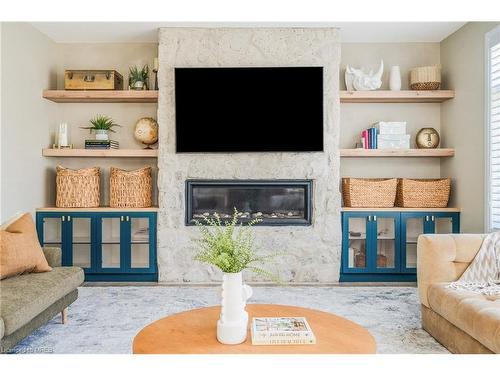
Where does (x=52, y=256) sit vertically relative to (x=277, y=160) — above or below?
below

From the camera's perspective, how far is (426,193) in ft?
15.6

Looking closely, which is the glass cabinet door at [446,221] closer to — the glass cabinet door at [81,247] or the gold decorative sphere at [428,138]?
the gold decorative sphere at [428,138]

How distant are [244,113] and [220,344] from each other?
3.09 meters

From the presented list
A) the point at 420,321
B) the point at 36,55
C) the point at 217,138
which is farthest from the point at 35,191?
the point at 420,321

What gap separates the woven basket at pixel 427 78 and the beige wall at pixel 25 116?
3.95 meters

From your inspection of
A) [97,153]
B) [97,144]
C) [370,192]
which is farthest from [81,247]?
[370,192]

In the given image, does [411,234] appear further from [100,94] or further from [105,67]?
[105,67]

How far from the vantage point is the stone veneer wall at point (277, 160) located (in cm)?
465

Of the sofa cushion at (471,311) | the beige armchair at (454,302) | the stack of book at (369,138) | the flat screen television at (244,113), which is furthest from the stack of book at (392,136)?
the sofa cushion at (471,311)

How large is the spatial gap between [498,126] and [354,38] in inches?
72.4

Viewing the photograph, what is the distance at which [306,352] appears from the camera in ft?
5.84

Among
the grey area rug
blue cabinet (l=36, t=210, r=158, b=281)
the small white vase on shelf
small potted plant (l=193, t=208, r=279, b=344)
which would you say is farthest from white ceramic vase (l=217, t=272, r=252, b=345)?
the small white vase on shelf

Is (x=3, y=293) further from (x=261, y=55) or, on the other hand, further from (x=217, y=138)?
(x=261, y=55)

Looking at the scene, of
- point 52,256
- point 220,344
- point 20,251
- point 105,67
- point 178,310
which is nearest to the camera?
point 220,344
